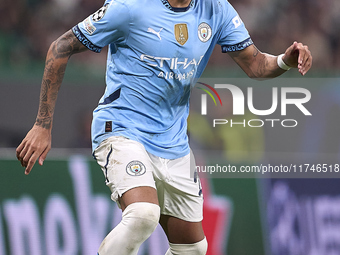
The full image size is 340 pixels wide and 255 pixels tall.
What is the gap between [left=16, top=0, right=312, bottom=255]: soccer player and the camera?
2861mm

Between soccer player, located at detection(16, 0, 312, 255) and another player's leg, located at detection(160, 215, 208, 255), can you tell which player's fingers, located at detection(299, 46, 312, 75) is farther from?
another player's leg, located at detection(160, 215, 208, 255)

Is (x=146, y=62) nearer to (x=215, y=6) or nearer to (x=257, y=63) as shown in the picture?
(x=215, y=6)

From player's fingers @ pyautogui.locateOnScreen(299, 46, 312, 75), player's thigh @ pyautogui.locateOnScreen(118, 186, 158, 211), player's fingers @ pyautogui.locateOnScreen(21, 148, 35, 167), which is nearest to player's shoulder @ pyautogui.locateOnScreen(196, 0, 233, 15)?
player's fingers @ pyautogui.locateOnScreen(299, 46, 312, 75)

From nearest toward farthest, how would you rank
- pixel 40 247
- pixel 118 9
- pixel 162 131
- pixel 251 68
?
pixel 118 9, pixel 162 131, pixel 251 68, pixel 40 247

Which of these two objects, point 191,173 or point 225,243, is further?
point 225,243

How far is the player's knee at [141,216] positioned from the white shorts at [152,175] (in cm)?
12

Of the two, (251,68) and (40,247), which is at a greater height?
(251,68)

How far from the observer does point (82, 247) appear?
4504 millimetres

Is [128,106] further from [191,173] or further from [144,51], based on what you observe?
[191,173]

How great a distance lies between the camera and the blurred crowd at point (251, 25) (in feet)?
15.6

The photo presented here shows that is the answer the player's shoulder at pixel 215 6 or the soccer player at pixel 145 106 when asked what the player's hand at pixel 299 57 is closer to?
the soccer player at pixel 145 106

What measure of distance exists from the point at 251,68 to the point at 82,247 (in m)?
2.05

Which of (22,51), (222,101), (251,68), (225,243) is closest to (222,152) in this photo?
(222,101)

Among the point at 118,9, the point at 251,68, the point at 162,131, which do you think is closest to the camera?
the point at 118,9
